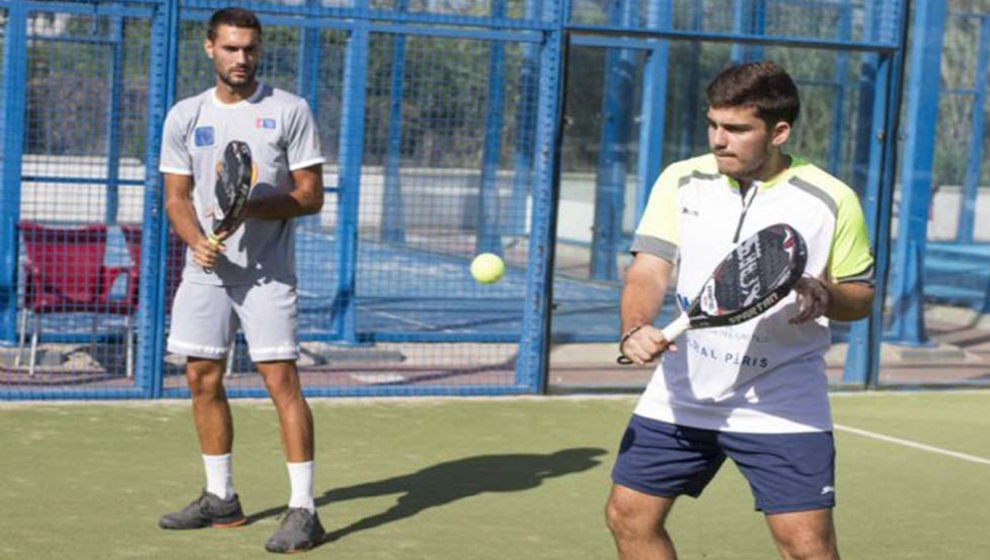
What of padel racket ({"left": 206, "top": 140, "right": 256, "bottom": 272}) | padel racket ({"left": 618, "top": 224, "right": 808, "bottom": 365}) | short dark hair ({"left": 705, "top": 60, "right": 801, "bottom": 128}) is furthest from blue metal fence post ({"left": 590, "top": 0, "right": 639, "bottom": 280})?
padel racket ({"left": 618, "top": 224, "right": 808, "bottom": 365})

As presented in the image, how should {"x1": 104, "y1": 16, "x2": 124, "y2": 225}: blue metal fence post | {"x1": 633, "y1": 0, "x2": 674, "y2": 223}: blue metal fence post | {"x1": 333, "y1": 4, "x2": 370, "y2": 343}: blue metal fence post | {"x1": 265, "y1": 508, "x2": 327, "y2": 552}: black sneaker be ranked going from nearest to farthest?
{"x1": 265, "y1": 508, "x2": 327, "y2": 552}: black sneaker, {"x1": 104, "y1": 16, "x2": 124, "y2": 225}: blue metal fence post, {"x1": 333, "y1": 4, "x2": 370, "y2": 343}: blue metal fence post, {"x1": 633, "y1": 0, "x2": 674, "y2": 223}: blue metal fence post

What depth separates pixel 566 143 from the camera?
44.4 feet

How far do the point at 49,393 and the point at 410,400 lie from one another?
1970 millimetres

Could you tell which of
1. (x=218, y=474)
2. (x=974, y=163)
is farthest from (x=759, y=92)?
(x=974, y=163)

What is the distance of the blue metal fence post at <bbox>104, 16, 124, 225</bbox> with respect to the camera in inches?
402

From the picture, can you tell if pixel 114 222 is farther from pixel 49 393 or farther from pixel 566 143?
pixel 566 143

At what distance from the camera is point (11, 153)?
10.2 metres

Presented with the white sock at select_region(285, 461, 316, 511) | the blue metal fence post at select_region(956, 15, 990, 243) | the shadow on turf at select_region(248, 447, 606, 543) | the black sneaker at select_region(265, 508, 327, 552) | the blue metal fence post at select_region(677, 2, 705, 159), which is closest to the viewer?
the black sneaker at select_region(265, 508, 327, 552)

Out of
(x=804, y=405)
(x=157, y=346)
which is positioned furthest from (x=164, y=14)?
(x=804, y=405)

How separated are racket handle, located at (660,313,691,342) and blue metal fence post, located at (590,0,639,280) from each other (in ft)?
28.9

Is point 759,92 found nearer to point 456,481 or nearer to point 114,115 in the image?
point 456,481

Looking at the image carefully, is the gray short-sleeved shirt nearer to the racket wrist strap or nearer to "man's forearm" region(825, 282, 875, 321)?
the racket wrist strap

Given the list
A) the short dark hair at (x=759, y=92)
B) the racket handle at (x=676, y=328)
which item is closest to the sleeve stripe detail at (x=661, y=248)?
the racket handle at (x=676, y=328)

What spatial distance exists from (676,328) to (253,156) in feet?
8.30
